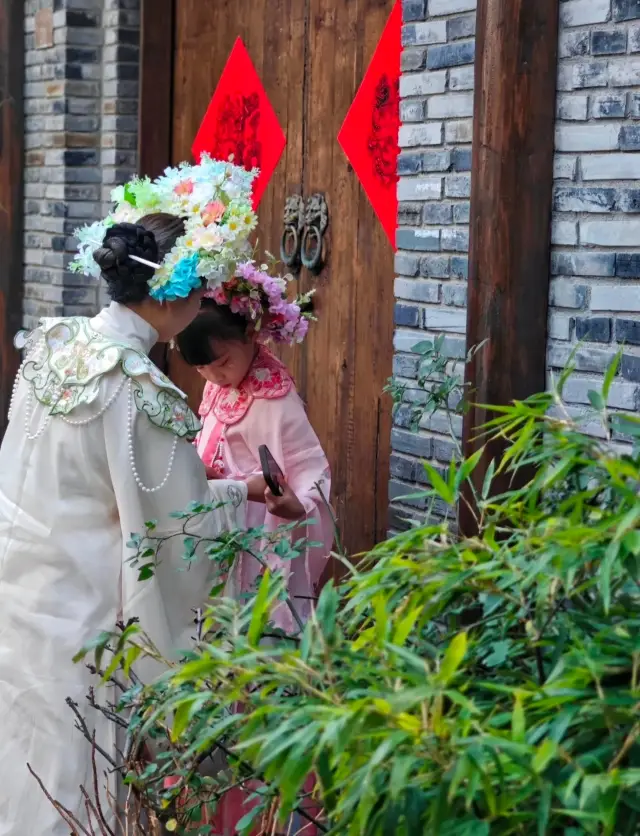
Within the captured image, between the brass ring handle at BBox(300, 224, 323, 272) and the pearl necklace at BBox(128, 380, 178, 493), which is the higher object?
the brass ring handle at BBox(300, 224, 323, 272)

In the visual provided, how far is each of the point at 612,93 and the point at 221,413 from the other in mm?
1400

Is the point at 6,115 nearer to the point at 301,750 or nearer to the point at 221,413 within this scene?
the point at 221,413

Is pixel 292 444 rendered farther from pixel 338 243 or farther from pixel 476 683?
pixel 476 683

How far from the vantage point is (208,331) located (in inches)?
152

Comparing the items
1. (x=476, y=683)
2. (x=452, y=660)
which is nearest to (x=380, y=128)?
(x=476, y=683)

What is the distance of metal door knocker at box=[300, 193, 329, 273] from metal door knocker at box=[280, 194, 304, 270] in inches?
1.2

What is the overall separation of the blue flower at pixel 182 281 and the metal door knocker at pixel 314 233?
153 cm

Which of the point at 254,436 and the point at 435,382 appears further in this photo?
the point at 254,436

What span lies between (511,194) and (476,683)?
1.94 m

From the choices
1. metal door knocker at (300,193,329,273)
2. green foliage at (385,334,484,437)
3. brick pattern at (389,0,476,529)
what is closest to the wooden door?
metal door knocker at (300,193,329,273)

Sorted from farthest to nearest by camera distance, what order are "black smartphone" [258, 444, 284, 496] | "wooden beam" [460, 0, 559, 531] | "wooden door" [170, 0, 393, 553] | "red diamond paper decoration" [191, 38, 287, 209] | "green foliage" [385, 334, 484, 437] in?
"red diamond paper decoration" [191, 38, 287, 209], "wooden door" [170, 0, 393, 553], "black smartphone" [258, 444, 284, 496], "wooden beam" [460, 0, 559, 531], "green foliage" [385, 334, 484, 437]

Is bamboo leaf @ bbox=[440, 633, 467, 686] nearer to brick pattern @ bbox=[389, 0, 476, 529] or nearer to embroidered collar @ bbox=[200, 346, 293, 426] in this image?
brick pattern @ bbox=[389, 0, 476, 529]

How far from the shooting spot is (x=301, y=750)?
5.18ft

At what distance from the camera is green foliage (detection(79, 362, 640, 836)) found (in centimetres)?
155
